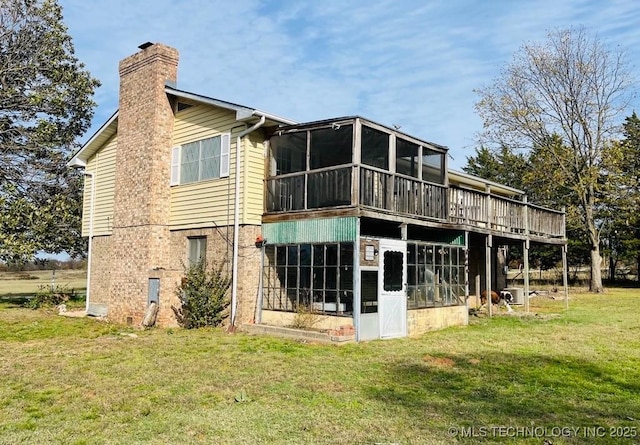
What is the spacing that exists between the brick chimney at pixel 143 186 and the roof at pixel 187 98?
774 millimetres

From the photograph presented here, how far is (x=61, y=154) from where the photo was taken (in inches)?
928

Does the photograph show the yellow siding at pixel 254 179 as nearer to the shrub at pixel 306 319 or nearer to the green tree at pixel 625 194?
the shrub at pixel 306 319

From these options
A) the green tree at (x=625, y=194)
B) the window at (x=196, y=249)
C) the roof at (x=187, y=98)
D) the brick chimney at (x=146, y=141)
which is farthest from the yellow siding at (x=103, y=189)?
the green tree at (x=625, y=194)

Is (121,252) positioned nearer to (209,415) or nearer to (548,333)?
(209,415)

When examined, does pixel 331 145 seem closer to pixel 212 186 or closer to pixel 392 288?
pixel 212 186

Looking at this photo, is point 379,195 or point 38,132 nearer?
point 379,195

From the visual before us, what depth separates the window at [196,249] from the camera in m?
14.2

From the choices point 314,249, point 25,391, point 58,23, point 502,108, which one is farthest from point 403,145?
point 502,108

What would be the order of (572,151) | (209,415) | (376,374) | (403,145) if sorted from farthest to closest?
(572,151)
(403,145)
(376,374)
(209,415)

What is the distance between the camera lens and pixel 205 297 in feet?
43.0

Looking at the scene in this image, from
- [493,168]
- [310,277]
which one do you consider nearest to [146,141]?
[310,277]

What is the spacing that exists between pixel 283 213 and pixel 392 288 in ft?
10.6

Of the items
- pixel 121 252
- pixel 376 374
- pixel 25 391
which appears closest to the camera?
pixel 25 391

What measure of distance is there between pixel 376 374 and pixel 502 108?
91.8 feet
